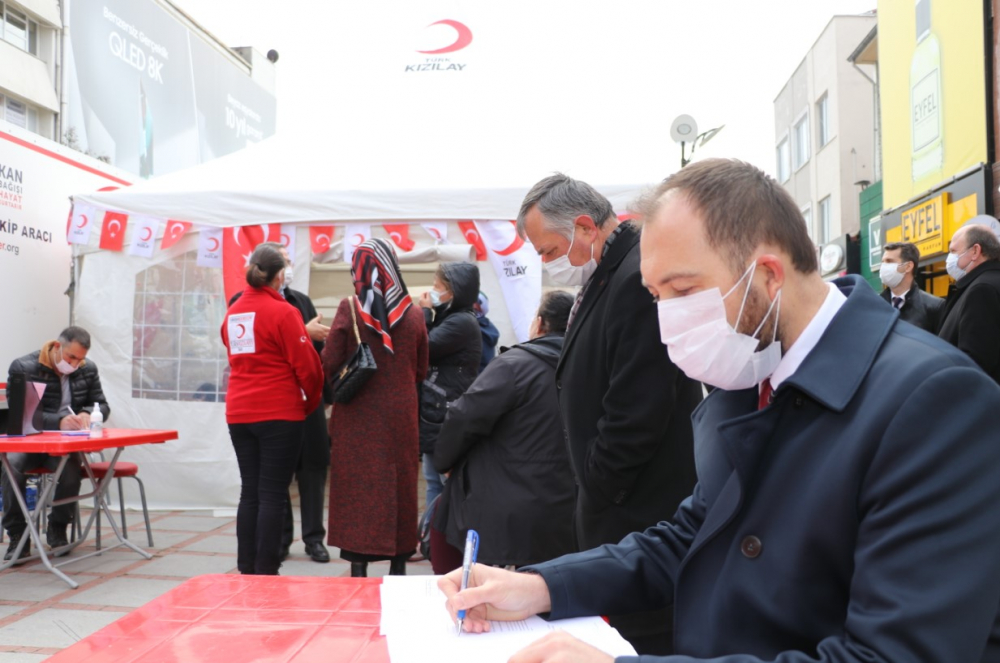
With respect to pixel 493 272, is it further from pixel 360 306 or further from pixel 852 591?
pixel 852 591

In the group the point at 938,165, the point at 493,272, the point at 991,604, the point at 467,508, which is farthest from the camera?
the point at 938,165

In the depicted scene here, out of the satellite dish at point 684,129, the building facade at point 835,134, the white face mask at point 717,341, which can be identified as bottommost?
the white face mask at point 717,341

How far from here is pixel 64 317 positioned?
7523mm

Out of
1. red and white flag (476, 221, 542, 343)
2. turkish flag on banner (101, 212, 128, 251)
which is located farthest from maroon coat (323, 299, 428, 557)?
turkish flag on banner (101, 212, 128, 251)

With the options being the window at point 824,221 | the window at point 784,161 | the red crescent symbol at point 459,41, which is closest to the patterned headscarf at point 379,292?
the red crescent symbol at point 459,41

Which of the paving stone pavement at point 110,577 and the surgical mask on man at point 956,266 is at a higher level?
the surgical mask on man at point 956,266

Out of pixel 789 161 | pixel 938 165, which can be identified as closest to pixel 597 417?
pixel 938 165

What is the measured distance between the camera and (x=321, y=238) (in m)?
6.81

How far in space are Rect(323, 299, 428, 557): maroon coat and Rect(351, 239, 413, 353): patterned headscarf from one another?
79 mm

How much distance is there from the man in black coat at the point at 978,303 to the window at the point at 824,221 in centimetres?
1870

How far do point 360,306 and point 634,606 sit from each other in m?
3.18

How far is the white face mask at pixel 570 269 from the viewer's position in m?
2.58

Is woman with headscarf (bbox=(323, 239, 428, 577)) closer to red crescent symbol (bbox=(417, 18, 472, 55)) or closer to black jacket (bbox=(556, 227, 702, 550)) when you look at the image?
black jacket (bbox=(556, 227, 702, 550))

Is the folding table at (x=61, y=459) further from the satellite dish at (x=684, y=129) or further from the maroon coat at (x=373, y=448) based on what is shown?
the satellite dish at (x=684, y=129)
